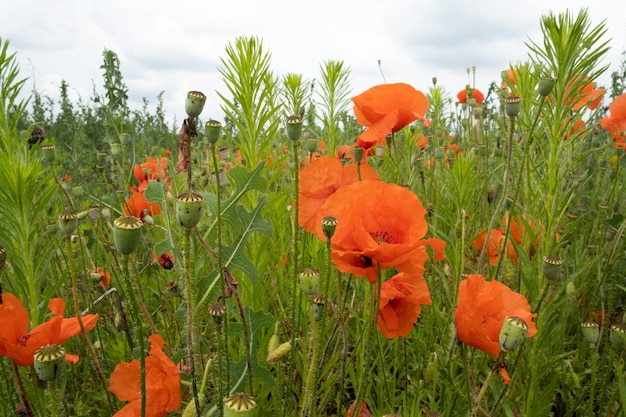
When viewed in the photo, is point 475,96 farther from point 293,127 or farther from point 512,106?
point 293,127

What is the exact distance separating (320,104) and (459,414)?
1.57 meters

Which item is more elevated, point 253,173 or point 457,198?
point 253,173

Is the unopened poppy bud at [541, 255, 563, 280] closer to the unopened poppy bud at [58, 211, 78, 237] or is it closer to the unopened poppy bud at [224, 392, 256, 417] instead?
the unopened poppy bud at [224, 392, 256, 417]

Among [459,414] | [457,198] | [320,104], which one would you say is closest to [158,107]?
[320,104]

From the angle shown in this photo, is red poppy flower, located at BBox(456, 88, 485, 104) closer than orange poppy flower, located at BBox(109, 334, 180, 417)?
No

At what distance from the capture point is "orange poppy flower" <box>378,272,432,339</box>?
1.35 meters

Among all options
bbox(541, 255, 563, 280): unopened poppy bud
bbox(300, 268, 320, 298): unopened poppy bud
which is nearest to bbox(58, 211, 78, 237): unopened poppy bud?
bbox(300, 268, 320, 298): unopened poppy bud

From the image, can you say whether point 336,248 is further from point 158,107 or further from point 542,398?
point 158,107

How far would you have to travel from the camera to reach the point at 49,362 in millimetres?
931

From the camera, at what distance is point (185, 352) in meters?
1.32

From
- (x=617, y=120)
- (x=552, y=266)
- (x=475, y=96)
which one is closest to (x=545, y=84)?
(x=552, y=266)

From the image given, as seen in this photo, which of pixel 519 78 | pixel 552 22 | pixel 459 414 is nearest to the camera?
pixel 552 22

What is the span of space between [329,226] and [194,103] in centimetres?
39

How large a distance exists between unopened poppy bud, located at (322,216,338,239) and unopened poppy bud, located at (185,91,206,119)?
36cm
